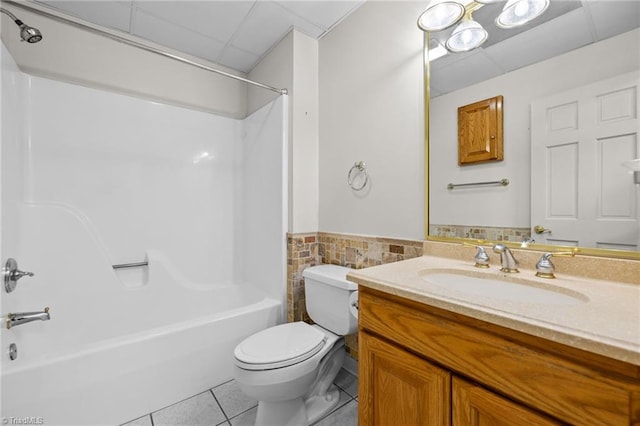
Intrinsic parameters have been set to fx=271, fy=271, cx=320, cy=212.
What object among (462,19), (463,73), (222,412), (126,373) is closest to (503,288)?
(463,73)

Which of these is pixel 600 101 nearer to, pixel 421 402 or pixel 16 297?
pixel 421 402

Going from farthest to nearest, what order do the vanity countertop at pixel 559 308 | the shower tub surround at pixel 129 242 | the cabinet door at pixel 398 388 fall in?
1. the shower tub surround at pixel 129 242
2. the cabinet door at pixel 398 388
3. the vanity countertop at pixel 559 308

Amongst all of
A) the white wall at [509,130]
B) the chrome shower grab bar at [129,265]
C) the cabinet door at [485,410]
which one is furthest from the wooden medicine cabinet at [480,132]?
the chrome shower grab bar at [129,265]

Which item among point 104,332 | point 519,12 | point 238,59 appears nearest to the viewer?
point 519,12

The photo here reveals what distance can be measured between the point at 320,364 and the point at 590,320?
1.13 metres

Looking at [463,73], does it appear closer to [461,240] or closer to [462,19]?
[462,19]

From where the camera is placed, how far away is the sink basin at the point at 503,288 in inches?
30.9

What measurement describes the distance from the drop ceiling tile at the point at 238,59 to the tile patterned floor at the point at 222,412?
2398 mm

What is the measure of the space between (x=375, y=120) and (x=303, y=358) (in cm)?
131

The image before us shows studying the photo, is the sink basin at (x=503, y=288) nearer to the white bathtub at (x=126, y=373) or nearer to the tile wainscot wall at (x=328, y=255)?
the tile wainscot wall at (x=328, y=255)

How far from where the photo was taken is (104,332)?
1815 millimetres

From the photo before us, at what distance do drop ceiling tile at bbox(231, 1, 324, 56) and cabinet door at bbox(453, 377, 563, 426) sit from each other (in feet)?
6.84

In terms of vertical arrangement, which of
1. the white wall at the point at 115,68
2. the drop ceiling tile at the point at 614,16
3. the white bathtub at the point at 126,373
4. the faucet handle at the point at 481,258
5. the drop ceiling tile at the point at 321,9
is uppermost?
the drop ceiling tile at the point at 321,9

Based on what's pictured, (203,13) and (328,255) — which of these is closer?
(203,13)
